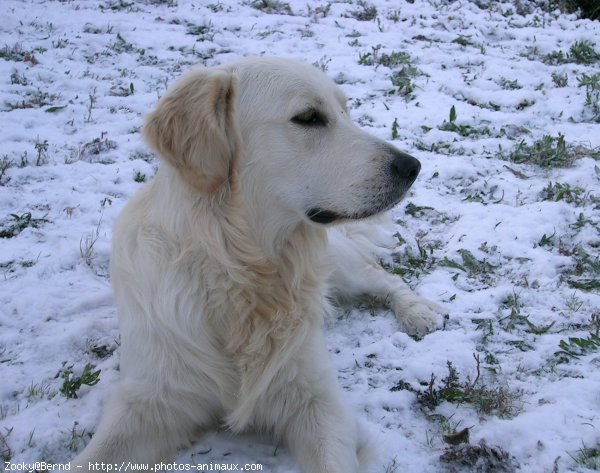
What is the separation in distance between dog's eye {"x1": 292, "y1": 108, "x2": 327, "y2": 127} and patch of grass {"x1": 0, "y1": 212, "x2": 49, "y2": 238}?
2.12 meters

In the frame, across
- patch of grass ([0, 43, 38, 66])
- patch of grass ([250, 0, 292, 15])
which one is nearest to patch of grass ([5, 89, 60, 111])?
patch of grass ([0, 43, 38, 66])

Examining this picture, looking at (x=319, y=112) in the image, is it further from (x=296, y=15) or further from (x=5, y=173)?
(x=296, y=15)

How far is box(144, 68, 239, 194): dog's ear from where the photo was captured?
93.0 inches

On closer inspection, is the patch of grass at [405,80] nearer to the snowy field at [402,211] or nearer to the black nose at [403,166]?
the snowy field at [402,211]

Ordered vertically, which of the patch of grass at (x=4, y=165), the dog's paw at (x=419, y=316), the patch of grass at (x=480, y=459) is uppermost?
the patch of grass at (x=480, y=459)

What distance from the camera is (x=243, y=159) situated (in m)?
2.46

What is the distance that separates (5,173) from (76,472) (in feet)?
9.14

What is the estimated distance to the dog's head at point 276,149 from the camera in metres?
2.38

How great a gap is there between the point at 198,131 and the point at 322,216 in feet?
1.98

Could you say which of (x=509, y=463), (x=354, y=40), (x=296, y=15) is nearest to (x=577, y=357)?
(x=509, y=463)

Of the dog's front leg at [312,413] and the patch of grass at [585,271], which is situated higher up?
A: the patch of grass at [585,271]

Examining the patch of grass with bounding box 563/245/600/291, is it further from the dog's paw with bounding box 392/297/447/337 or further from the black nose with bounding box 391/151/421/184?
the black nose with bounding box 391/151/421/184

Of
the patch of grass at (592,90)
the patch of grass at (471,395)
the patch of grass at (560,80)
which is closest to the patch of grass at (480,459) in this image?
the patch of grass at (471,395)

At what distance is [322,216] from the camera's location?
2.51m
